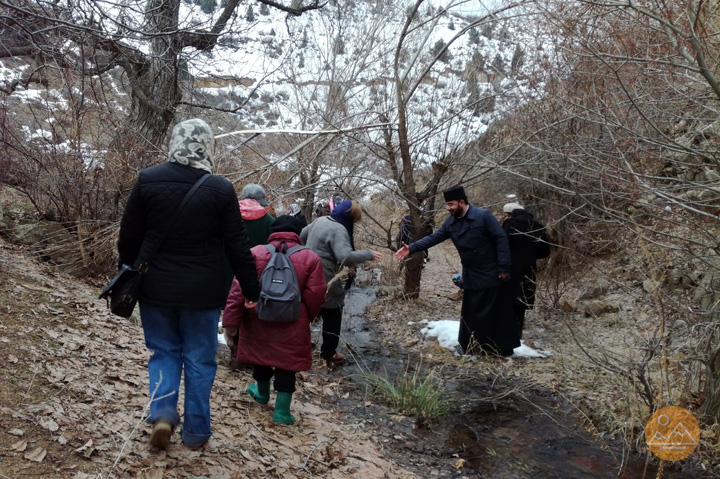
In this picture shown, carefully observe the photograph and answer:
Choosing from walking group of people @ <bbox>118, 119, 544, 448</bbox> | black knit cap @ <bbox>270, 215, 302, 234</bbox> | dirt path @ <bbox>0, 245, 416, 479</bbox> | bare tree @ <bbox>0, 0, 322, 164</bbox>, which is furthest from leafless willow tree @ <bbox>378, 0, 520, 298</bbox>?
walking group of people @ <bbox>118, 119, 544, 448</bbox>

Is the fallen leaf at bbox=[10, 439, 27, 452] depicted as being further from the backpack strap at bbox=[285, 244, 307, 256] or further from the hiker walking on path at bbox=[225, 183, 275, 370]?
the hiker walking on path at bbox=[225, 183, 275, 370]

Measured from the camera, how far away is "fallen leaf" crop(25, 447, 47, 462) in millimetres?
2549

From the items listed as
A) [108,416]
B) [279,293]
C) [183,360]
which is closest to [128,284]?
[183,360]

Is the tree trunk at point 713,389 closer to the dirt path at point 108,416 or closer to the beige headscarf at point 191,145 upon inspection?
the dirt path at point 108,416

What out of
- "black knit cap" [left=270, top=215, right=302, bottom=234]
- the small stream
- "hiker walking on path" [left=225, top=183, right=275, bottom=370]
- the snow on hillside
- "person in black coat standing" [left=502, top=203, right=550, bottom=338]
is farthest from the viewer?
the snow on hillside

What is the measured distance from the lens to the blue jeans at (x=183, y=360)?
2.98 metres

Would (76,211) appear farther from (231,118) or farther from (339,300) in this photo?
(231,118)

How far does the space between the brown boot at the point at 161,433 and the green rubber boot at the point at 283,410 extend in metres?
1.15

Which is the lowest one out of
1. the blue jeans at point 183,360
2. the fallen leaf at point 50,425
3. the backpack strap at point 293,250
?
the fallen leaf at point 50,425

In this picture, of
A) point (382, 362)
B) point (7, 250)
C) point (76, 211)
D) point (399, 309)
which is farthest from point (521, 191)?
point (7, 250)

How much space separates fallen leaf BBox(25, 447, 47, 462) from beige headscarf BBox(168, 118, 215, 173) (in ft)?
5.26

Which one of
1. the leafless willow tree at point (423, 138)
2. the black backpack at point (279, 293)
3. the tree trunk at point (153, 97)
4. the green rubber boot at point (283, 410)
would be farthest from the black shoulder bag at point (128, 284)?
the leafless willow tree at point (423, 138)

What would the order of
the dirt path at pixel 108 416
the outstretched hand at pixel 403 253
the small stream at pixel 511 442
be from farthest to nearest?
1. the outstretched hand at pixel 403 253
2. the small stream at pixel 511 442
3. the dirt path at pixel 108 416

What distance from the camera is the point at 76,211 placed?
648 centimetres
